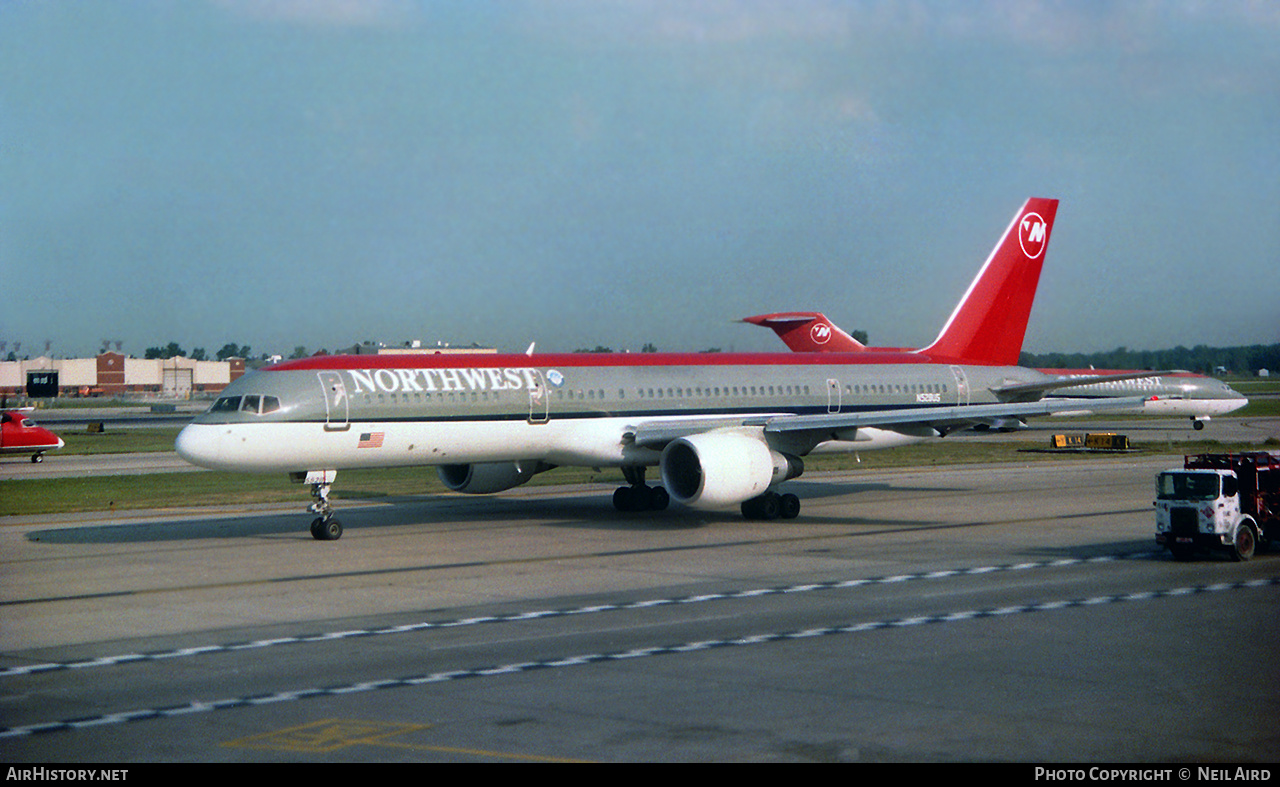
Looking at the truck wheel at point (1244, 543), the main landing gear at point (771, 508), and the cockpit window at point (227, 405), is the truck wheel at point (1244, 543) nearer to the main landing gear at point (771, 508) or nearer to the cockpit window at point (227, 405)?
the main landing gear at point (771, 508)

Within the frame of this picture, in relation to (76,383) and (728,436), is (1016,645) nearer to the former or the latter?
(728,436)

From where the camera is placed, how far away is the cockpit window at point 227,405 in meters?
28.8

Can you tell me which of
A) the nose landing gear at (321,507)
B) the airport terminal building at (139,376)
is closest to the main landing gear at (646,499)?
the nose landing gear at (321,507)

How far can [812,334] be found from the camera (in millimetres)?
84312

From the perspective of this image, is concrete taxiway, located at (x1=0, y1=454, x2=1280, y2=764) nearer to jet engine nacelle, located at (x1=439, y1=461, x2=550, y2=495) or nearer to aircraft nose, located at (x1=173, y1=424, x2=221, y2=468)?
aircraft nose, located at (x1=173, y1=424, x2=221, y2=468)

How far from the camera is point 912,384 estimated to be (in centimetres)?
3959

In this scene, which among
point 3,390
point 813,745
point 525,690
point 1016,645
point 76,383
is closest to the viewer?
point 813,745

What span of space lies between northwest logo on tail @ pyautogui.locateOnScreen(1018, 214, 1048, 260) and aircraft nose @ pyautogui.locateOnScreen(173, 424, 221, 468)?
27.2 metres

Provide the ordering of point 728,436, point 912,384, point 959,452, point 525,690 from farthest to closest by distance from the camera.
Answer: point 959,452 → point 912,384 → point 728,436 → point 525,690

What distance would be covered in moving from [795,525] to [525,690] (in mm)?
18336

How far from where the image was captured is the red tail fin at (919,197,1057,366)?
42.6 m

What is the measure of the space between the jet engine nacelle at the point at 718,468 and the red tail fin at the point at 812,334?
5218 cm

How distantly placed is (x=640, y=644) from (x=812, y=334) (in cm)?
6807
